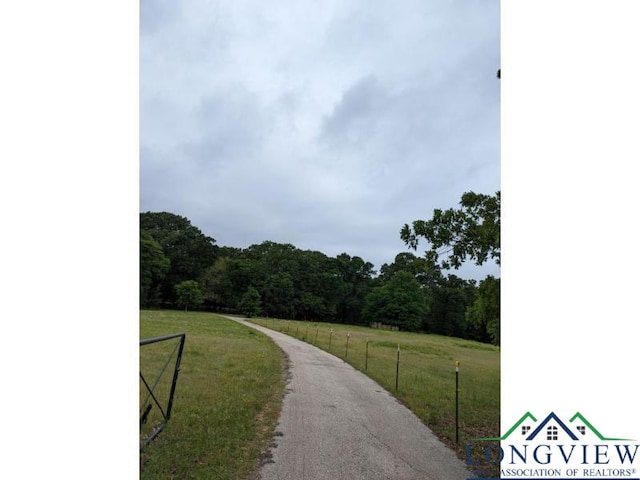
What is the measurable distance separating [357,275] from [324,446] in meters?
61.1

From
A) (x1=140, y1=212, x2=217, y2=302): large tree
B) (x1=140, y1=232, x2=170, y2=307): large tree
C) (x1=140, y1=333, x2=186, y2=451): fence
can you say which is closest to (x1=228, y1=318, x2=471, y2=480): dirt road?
(x1=140, y1=333, x2=186, y2=451): fence

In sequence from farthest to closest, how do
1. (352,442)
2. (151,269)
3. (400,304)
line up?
1. (400,304)
2. (151,269)
3. (352,442)

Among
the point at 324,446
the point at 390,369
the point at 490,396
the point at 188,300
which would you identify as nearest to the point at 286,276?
the point at 188,300

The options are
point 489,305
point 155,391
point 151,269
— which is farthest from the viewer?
point 151,269

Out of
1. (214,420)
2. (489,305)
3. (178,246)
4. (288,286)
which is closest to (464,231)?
(489,305)

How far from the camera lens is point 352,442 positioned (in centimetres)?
546

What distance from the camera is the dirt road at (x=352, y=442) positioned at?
4.49 m
